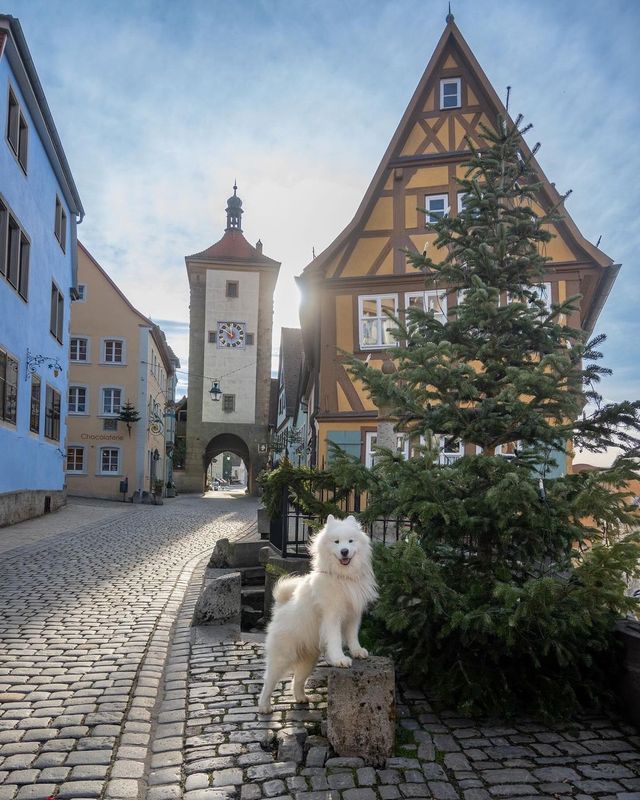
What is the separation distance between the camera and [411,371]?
5.46 metres

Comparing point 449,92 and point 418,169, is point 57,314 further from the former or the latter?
point 449,92

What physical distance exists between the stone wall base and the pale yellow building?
12.8m

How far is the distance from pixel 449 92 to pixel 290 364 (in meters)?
23.5

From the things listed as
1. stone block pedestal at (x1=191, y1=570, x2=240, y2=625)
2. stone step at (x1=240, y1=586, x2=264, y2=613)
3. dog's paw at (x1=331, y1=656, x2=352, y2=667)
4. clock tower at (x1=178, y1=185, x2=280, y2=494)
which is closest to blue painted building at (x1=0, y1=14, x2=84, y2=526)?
stone step at (x1=240, y1=586, x2=264, y2=613)

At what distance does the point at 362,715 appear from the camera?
3879 millimetres

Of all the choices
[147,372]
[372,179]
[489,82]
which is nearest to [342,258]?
[372,179]

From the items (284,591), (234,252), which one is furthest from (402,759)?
(234,252)

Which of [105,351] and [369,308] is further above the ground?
[105,351]

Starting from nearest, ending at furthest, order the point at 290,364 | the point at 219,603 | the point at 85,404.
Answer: the point at 219,603 → the point at 85,404 → the point at 290,364

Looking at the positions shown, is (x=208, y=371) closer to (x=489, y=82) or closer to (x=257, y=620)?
(x=489, y=82)

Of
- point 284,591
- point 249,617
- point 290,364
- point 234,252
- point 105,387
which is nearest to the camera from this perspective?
point 284,591

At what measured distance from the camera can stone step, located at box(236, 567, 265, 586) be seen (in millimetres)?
Result: 8547

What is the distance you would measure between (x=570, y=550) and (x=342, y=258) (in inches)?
537

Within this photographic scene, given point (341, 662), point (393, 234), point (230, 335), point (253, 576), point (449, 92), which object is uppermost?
point (449, 92)
